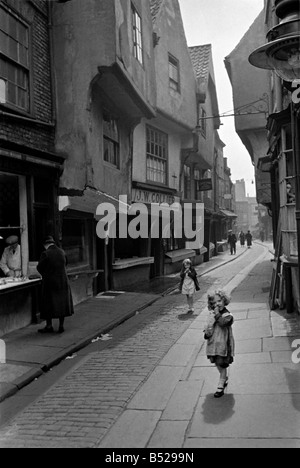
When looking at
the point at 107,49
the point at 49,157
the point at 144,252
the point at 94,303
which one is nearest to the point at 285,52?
the point at 49,157

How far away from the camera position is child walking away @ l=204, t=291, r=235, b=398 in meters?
5.78

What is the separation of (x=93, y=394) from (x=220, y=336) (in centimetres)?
185

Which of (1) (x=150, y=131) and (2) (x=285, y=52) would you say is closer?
(2) (x=285, y=52)

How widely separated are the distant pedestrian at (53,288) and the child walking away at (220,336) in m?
3.86

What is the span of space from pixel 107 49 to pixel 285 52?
27.6 ft

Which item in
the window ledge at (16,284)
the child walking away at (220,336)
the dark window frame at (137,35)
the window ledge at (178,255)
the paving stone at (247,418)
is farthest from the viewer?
the window ledge at (178,255)

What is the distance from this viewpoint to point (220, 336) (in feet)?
19.2

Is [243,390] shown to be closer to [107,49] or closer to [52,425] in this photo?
[52,425]

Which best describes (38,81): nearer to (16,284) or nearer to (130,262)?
(16,284)

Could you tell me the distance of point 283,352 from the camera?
7266 millimetres

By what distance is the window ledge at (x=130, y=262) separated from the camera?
15.2 meters
